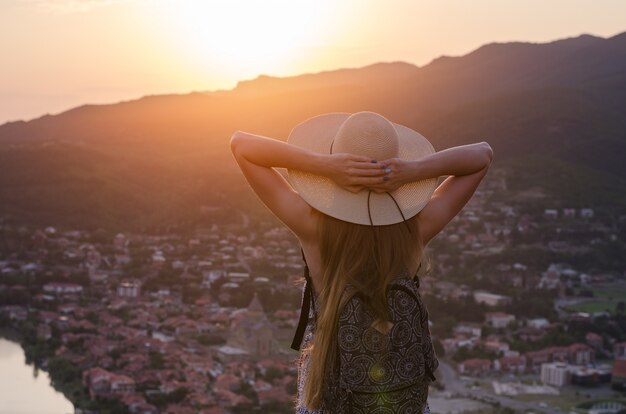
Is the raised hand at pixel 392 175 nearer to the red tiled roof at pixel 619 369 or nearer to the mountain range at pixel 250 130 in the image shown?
the red tiled roof at pixel 619 369

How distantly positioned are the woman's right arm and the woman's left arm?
0.11ft

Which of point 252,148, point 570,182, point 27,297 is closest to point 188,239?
point 27,297

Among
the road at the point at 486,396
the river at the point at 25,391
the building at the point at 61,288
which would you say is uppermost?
the building at the point at 61,288

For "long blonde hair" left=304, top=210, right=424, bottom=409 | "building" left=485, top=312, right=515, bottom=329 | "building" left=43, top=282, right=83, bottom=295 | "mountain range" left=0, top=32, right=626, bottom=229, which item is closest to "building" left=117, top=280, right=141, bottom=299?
"building" left=43, top=282, right=83, bottom=295

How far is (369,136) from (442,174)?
5.2 inches

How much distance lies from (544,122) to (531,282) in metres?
12.4

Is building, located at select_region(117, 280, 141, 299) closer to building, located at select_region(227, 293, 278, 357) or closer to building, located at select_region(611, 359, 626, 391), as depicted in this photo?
building, located at select_region(227, 293, 278, 357)

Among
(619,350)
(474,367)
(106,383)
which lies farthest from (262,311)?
(619,350)

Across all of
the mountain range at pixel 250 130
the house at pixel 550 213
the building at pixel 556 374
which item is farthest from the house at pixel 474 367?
the mountain range at pixel 250 130

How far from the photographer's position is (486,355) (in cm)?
1580

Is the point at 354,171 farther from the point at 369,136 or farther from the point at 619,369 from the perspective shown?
the point at 619,369

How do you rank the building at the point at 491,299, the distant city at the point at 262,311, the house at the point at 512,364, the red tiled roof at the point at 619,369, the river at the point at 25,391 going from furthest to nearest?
the building at the point at 491,299 < the house at the point at 512,364 < the red tiled roof at the point at 619,369 < the distant city at the point at 262,311 < the river at the point at 25,391

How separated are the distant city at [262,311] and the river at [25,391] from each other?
0.23 meters

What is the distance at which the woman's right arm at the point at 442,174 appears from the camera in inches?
45.1
